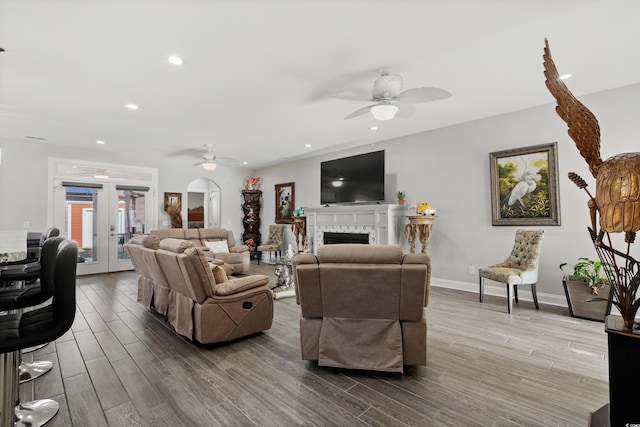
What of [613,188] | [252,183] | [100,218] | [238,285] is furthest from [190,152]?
[613,188]

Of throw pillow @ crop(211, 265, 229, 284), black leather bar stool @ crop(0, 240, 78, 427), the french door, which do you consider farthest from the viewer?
the french door

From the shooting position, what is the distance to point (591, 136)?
4.55 ft

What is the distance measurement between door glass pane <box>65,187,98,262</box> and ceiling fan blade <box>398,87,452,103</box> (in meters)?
7.00

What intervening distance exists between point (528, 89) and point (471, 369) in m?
3.34

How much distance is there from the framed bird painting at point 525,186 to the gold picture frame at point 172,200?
7.14 meters

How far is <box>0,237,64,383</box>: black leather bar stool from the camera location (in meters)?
1.97

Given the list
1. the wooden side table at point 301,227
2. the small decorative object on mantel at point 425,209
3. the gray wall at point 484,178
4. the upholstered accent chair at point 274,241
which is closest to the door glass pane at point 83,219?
the upholstered accent chair at point 274,241

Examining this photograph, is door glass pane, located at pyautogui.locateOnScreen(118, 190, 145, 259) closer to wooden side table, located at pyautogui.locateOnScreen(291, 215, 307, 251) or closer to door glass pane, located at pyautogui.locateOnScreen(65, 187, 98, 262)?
door glass pane, located at pyautogui.locateOnScreen(65, 187, 98, 262)

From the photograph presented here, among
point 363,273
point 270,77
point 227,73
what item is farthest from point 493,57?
point 227,73

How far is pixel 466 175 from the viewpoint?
489 centimetres

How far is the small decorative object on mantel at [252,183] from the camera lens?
28.7ft

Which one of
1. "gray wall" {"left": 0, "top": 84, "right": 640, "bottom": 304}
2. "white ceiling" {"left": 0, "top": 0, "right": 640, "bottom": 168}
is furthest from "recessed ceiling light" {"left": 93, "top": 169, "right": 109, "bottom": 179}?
"white ceiling" {"left": 0, "top": 0, "right": 640, "bottom": 168}

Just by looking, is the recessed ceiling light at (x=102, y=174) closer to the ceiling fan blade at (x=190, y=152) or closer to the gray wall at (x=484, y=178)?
the ceiling fan blade at (x=190, y=152)

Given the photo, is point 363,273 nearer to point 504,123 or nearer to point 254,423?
point 254,423
